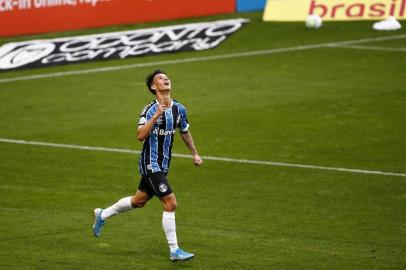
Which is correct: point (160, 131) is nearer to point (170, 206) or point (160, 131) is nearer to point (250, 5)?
point (170, 206)

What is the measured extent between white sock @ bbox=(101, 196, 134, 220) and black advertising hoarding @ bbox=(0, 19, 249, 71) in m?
14.0

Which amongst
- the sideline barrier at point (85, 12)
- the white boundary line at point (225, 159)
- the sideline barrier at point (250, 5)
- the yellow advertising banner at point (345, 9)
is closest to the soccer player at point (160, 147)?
the white boundary line at point (225, 159)

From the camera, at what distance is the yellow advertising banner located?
3219cm

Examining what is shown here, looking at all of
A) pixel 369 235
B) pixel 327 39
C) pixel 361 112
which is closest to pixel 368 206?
pixel 369 235

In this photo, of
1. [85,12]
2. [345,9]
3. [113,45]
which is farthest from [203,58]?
[345,9]

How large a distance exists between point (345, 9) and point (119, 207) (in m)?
20.6

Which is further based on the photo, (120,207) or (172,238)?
(120,207)

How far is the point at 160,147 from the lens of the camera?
1269cm

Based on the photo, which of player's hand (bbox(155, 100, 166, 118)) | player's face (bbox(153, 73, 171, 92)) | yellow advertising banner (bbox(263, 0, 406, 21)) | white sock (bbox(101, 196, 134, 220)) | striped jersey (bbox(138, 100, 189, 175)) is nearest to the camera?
player's hand (bbox(155, 100, 166, 118))

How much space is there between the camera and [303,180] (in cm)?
1670

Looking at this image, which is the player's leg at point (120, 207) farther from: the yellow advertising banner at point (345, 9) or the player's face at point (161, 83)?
the yellow advertising banner at point (345, 9)

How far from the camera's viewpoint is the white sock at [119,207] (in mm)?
13070

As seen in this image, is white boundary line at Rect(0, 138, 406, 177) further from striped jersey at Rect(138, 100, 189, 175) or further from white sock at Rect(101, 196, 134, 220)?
striped jersey at Rect(138, 100, 189, 175)

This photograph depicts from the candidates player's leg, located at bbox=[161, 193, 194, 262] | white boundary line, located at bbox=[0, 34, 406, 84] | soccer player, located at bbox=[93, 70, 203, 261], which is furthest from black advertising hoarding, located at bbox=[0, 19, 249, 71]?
player's leg, located at bbox=[161, 193, 194, 262]
